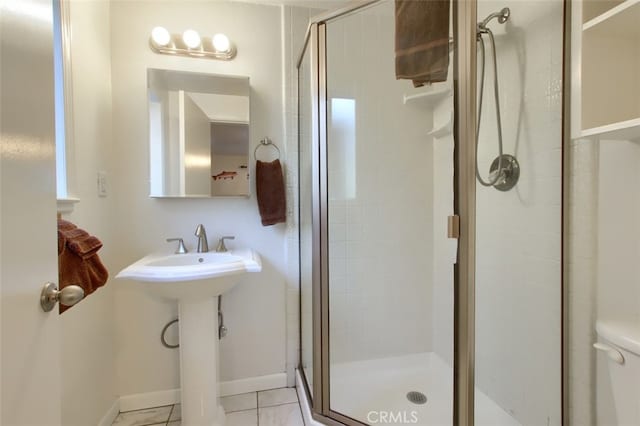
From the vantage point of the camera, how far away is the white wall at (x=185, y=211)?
158 centimetres

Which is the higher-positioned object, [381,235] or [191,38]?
[191,38]

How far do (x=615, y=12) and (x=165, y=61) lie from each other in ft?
6.12

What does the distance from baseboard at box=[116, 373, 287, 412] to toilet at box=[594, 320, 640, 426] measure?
147 cm

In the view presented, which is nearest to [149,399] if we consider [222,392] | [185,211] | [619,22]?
[222,392]

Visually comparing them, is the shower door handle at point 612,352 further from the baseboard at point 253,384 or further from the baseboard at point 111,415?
the baseboard at point 111,415

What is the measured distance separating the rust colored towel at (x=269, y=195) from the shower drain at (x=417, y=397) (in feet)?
3.88

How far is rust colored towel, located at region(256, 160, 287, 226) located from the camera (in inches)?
66.2

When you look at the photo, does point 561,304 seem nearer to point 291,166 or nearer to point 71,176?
point 291,166

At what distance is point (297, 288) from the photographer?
5.97ft

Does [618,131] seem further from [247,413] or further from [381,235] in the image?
[247,413]

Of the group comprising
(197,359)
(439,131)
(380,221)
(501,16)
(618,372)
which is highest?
(501,16)

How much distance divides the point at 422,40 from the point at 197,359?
64.3 inches

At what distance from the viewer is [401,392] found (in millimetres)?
1651

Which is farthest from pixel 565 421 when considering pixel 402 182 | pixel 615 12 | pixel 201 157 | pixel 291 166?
pixel 201 157
